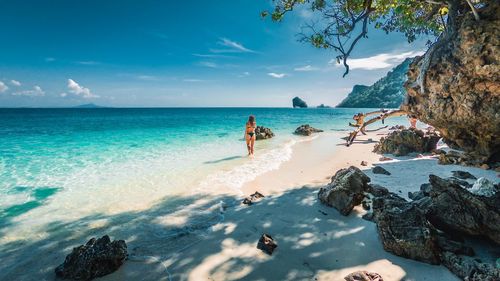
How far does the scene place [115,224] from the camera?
554cm

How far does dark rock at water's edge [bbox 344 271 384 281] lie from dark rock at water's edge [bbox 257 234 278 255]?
118 centimetres

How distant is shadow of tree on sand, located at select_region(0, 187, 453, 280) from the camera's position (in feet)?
11.8

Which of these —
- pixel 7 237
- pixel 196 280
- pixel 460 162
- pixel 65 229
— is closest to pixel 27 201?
pixel 7 237

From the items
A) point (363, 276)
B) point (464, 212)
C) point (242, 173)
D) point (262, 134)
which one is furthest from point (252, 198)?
point (262, 134)

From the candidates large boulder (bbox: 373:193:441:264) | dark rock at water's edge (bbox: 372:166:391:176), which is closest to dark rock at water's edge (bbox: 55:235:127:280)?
large boulder (bbox: 373:193:441:264)

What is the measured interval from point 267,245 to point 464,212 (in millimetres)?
3074

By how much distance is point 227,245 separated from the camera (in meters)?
4.32

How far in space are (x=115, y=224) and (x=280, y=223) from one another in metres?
3.68

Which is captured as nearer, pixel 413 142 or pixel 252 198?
pixel 252 198

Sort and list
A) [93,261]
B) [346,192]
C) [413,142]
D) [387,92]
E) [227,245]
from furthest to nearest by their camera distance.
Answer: [387,92], [413,142], [346,192], [227,245], [93,261]

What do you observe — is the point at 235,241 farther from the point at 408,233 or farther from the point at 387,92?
the point at 387,92

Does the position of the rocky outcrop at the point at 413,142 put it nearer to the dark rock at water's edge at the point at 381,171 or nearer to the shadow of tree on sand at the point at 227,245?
the dark rock at water's edge at the point at 381,171

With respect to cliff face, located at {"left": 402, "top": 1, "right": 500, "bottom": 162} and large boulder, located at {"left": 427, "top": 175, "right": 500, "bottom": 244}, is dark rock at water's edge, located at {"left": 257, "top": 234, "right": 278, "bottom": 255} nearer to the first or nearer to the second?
large boulder, located at {"left": 427, "top": 175, "right": 500, "bottom": 244}

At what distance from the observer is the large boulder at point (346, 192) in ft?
17.1
